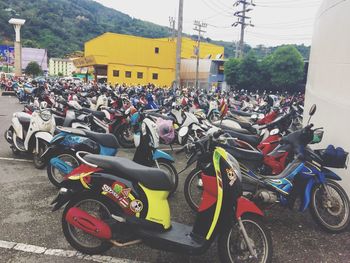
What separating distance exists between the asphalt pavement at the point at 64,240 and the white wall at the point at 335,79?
95cm

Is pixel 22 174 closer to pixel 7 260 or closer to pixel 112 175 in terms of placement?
pixel 7 260

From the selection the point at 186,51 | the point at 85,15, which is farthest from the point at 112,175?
the point at 85,15

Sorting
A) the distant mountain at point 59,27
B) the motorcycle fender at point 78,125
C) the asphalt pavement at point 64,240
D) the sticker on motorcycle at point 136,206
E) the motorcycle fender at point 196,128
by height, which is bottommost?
the asphalt pavement at point 64,240

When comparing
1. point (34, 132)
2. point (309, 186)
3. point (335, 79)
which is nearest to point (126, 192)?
point (309, 186)

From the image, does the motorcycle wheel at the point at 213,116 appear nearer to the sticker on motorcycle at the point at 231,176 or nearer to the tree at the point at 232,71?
the sticker on motorcycle at the point at 231,176

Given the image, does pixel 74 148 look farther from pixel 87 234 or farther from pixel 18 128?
pixel 18 128

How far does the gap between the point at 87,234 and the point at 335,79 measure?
4.07m

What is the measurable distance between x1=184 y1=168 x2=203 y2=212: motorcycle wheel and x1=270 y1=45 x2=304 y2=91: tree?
83.6ft

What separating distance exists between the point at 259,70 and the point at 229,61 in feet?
12.0

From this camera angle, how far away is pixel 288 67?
2753 cm

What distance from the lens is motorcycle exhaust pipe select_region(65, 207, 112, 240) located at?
2.86 meters

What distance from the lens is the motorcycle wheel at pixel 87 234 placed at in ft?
9.68

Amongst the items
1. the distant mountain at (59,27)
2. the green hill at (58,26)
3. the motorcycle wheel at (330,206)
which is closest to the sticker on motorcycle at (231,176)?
the motorcycle wheel at (330,206)

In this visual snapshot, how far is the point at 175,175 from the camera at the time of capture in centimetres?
467
